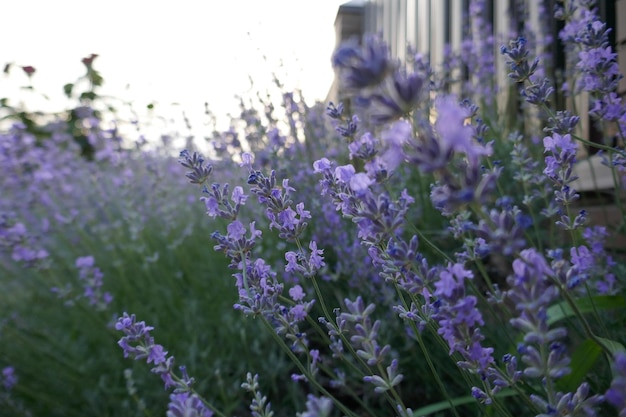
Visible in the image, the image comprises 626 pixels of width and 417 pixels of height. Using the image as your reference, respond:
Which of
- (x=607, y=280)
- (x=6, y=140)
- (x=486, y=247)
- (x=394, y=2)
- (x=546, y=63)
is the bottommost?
(x=607, y=280)

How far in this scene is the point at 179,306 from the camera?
2725 mm

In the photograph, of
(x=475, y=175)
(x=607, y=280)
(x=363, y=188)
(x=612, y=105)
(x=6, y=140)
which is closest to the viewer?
(x=475, y=175)

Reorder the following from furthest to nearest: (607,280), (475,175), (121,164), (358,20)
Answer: (358,20) < (121,164) < (607,280) < (475,175)

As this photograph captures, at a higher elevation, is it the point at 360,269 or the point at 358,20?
the point at 358,20

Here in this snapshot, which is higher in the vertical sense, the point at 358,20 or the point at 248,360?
the point at 358,20

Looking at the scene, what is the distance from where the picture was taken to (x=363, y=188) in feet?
2.66

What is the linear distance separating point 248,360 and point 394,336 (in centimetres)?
57

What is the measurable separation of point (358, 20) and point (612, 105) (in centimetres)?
735

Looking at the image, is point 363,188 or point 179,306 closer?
point 363,188

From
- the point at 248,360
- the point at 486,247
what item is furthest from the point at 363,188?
the point at 248,360

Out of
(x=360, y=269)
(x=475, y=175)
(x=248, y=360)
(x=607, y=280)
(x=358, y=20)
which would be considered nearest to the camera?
(x=475, y=175)

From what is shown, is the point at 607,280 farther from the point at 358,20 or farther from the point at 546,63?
the point at 358,20

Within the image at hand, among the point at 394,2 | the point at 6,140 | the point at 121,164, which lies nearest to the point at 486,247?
the point at 121,164

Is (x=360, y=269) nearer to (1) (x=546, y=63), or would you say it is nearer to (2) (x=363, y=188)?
(2) (x=363, y=188)
